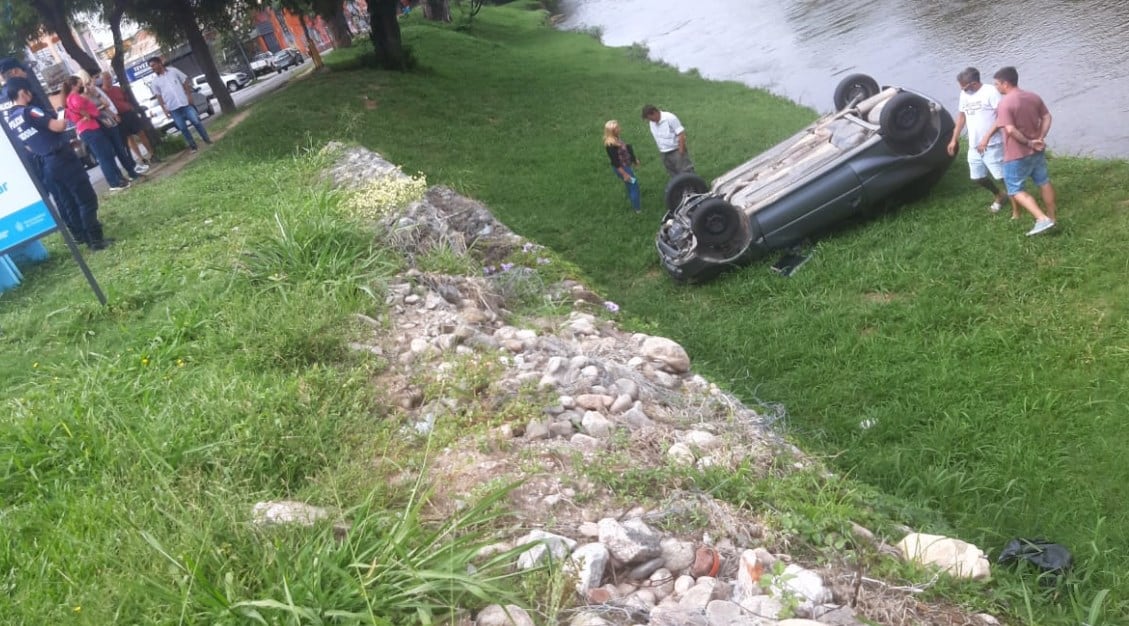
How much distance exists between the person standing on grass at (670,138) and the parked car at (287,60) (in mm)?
36492

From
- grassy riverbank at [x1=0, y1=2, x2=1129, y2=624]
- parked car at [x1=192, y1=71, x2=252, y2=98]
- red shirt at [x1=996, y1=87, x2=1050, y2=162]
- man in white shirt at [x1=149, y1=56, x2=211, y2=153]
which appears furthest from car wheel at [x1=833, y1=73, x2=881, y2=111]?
parked car at [x1=192, y1=71, x2=252, y2=98]

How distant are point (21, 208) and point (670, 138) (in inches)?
266

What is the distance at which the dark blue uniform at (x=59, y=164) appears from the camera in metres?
8.61

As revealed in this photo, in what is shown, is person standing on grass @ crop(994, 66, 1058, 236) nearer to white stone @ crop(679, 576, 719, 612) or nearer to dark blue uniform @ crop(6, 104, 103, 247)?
white stone @ crop(679, 576, 719, 612)

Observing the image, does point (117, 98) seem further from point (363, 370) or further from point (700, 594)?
point (700, 594)

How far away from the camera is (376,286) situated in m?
5.82

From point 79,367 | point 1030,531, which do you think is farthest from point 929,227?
point 79,367

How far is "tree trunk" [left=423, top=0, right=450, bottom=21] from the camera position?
124ft

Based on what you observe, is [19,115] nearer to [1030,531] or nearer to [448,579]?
[448,579]

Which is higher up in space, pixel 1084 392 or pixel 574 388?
pixel 574 388

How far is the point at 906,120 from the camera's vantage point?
7742 mm

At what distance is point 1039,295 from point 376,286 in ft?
16.5

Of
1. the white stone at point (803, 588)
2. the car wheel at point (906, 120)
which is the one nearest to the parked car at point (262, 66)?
the car wheel at point (906, 120)

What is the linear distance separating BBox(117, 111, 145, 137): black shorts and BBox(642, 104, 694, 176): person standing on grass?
30.6 ft
